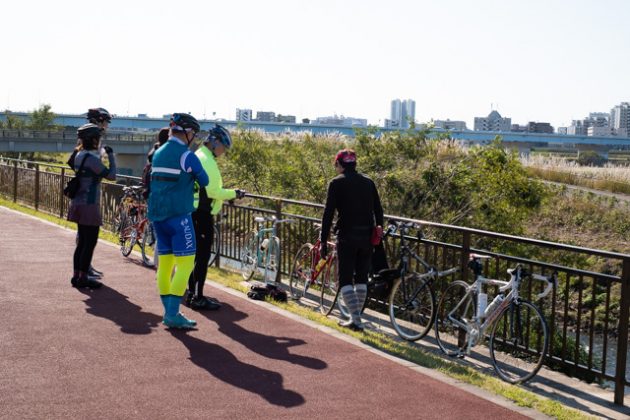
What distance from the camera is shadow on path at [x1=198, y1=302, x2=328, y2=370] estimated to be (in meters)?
6.72

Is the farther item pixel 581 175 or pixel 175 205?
pixel 581 175

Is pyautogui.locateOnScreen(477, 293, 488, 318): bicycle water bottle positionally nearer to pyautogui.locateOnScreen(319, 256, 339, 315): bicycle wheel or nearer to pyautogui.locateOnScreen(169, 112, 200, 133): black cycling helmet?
pyautogui.locateOnScreen(319, 256, 339, 315): bicycle wheel

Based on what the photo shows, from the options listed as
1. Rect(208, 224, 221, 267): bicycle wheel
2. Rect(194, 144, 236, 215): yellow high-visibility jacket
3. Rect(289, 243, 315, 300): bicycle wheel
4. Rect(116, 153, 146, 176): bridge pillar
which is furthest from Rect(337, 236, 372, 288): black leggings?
Rect(116, 153, 146, 176): bridge pillar

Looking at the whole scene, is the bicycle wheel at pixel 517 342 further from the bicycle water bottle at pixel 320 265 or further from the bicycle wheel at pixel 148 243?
the bicycle wheel at pixel 148 243

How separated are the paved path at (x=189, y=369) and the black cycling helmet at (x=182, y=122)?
1943 millimetres

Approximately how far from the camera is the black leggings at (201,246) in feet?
28.4

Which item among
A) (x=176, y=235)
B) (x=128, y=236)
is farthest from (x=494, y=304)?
(x=128, y=236)

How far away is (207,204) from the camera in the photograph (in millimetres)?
8617

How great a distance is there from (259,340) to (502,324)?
2.25 metres

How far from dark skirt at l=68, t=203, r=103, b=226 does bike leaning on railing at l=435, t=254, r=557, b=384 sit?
4.32m

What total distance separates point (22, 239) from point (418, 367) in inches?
351

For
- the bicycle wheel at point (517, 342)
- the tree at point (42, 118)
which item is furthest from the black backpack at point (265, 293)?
the tree at point (42, 118)

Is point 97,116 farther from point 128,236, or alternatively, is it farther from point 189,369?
point 189,369

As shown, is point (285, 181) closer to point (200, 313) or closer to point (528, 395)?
point (200, 313)
